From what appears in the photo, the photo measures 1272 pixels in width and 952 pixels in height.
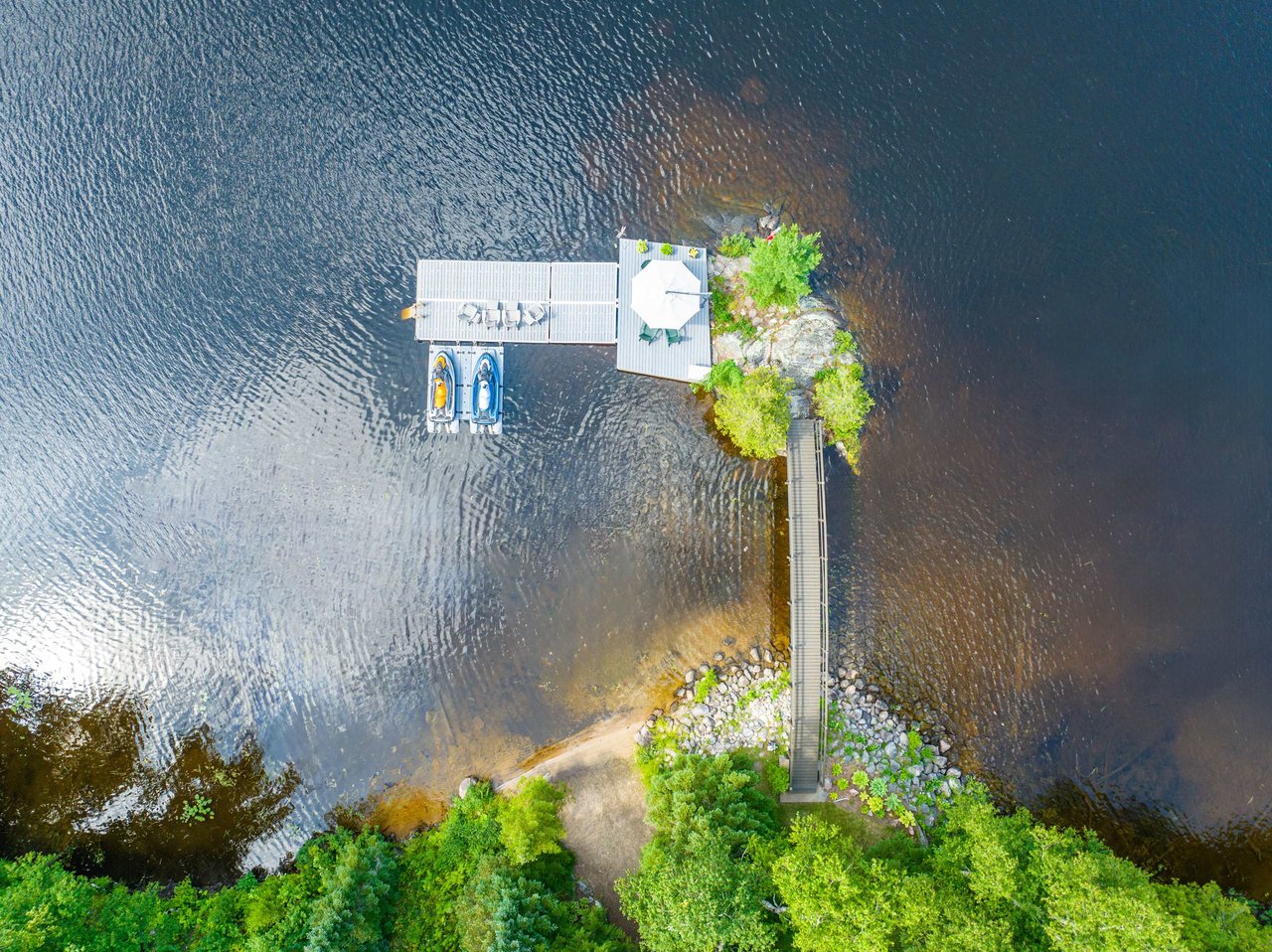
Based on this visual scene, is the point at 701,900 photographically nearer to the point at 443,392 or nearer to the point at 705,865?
the point at 705,865

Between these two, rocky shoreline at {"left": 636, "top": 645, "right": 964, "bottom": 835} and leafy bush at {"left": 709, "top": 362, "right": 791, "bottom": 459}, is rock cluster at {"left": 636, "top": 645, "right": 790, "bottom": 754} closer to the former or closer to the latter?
rocky shoreline at {"left": 636, "top": 645, "right": 964, "bottom": 835}

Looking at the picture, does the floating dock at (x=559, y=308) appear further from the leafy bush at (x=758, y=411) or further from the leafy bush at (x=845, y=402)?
the leafy bush at (x=845, y=402)

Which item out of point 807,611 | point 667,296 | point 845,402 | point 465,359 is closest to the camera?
point 807,611

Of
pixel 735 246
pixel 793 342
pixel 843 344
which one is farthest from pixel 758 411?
pixel 735 246

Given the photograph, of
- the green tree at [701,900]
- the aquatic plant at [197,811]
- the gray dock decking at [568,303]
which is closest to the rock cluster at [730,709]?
the green tree at [701,900]

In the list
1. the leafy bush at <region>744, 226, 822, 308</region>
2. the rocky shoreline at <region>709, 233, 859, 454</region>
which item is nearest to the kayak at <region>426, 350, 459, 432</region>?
the rocky shoreline at <region>709, 233, 859, 454</region>
